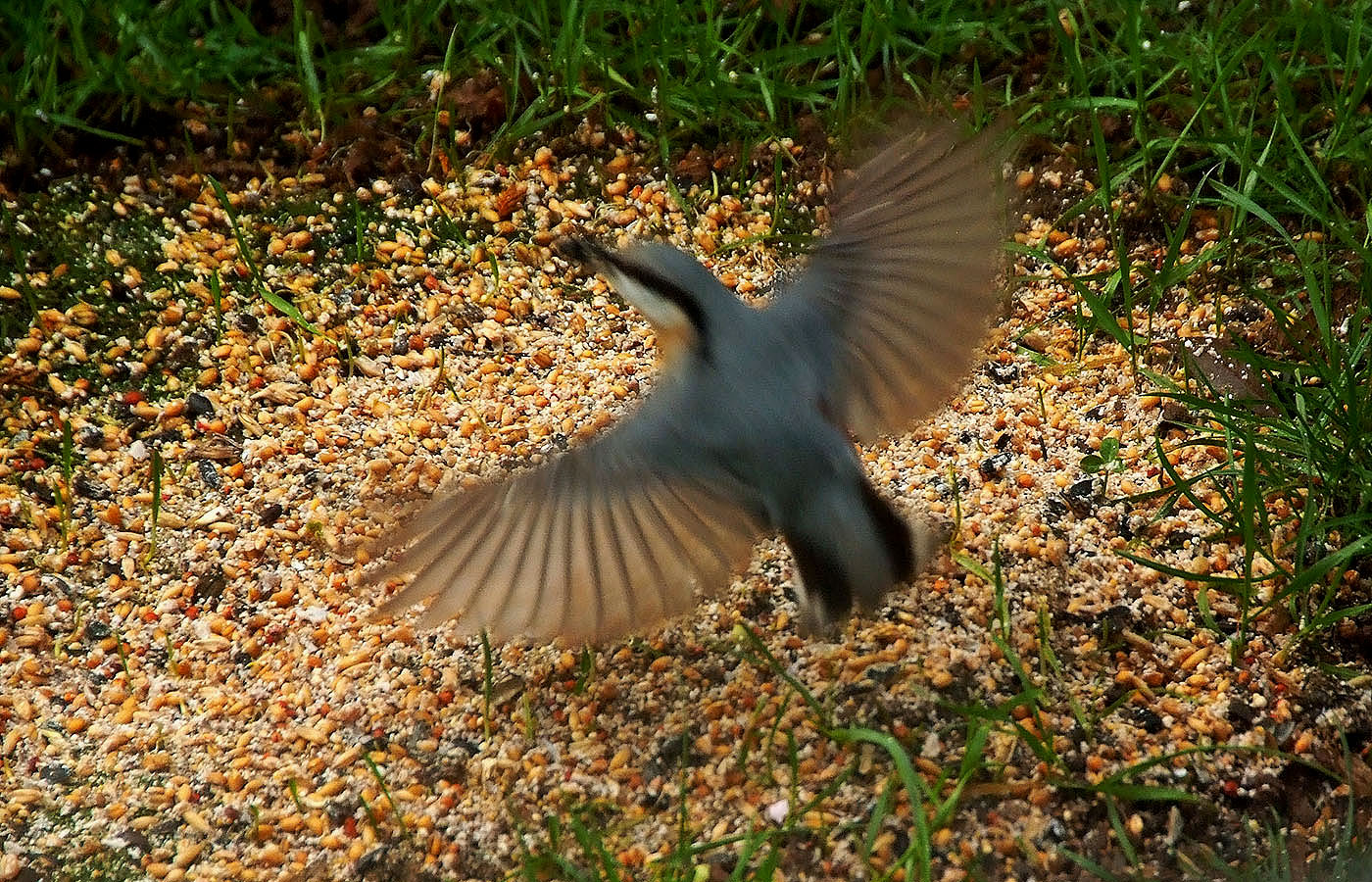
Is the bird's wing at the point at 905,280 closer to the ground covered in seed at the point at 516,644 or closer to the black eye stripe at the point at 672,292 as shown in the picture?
the black eye stripe at the point at 672,292

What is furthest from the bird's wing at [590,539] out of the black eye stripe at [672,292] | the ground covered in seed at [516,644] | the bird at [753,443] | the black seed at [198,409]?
the black seed at [198,409]

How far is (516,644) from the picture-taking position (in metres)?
2.48

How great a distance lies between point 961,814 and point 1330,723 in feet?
2.03

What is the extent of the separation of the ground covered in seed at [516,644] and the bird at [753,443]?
18cm

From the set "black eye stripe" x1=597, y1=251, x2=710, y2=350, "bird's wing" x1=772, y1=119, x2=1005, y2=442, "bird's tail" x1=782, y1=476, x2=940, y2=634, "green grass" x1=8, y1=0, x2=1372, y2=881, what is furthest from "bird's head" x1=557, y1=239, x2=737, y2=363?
"green grass" x1=8, y1=0, x2=1372, y2=881

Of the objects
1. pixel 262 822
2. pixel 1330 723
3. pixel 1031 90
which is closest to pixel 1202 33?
pixel 1031 90

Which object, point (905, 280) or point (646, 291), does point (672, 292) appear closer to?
point (646, 291)

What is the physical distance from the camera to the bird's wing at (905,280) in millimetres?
2238

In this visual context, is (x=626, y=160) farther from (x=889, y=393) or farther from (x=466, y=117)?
(x=889, y=393)

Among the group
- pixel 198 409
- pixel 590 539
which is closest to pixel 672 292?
pixel 590 539

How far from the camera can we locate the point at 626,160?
3.28 meters

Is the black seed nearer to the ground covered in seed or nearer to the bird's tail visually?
the ground covered in seed

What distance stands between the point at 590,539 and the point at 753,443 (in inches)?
11.7

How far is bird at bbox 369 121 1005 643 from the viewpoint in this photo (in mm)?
1982
